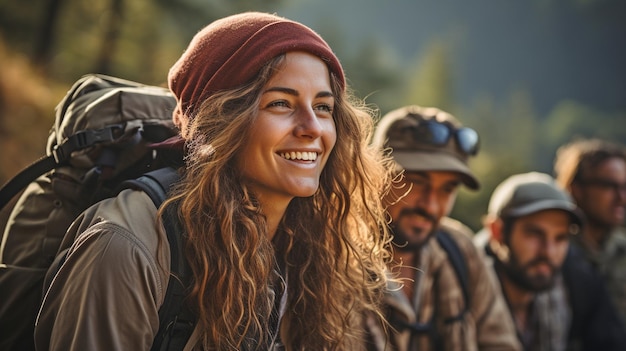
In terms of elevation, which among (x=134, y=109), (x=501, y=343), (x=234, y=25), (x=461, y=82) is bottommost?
(x=501, y=343)

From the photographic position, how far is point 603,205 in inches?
239

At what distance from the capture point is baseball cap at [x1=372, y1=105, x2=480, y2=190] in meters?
3.97

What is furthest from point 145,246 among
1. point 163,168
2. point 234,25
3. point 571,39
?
point 571,39

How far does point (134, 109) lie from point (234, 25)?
1.75 feet

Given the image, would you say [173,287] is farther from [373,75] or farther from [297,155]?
[373,75]

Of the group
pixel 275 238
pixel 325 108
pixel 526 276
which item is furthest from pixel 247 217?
pixel 526 276

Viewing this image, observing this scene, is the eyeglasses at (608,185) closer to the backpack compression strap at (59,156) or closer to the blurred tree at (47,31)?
the backpack compression strap at (59,156)

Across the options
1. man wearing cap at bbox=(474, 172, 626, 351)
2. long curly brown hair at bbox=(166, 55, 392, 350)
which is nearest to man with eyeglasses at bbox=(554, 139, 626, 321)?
man wearing cap at bbox=(474, 172, 626, 351)

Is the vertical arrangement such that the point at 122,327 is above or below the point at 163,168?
below

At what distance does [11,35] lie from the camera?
558 inches

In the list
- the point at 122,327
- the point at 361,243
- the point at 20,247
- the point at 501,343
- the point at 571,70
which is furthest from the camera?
the point at 571,70

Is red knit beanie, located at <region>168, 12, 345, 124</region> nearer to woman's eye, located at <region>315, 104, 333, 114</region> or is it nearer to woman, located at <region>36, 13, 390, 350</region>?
woman, located at <region>36, 13, 390, 350</region>

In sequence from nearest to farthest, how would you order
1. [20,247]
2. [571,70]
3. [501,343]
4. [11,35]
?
[20,247]
[501,343]
[11,35]
[571,70]

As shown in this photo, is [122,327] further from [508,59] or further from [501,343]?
[508,59]
